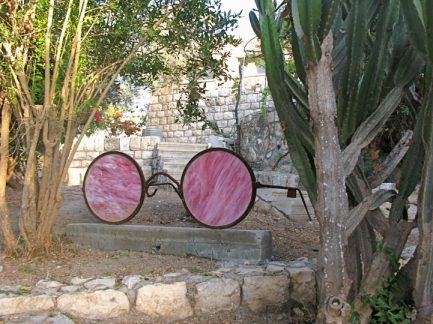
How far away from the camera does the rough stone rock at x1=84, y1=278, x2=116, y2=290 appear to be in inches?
151

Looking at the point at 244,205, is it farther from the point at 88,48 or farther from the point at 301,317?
the point at 88,48

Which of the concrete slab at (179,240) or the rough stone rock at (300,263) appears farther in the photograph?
the concrete slab at (179,240)

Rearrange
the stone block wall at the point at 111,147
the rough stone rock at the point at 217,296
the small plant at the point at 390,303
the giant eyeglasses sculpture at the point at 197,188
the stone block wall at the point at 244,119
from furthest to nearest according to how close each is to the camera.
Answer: the stone block wall at the point at 244,119, the stone block wall at the point at 111,147, the giant eyeglasses sculpture at the point at 197,188, the rough stone rock at the point at 217,296, the small plant at the point at 390,303

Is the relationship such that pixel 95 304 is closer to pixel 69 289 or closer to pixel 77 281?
pixel 69 289

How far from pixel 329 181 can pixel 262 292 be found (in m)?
1.49

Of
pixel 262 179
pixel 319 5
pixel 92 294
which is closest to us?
pixel 319 5

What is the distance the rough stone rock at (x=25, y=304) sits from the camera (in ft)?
11.6

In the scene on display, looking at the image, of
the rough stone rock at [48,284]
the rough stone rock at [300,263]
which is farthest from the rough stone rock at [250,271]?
the rough stone rock at [48,284]

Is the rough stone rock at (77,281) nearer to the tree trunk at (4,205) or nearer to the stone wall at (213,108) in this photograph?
the tree trunk at (4,205)

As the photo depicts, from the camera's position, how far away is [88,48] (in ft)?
15.7

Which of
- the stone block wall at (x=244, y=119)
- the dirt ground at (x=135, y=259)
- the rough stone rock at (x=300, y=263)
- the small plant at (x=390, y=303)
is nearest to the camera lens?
the small plant at (x=390, y=303)

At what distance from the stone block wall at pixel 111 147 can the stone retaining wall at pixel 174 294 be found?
6425 mm

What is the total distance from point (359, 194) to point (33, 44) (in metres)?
2.99

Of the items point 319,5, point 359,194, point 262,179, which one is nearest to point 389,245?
point 359,194
